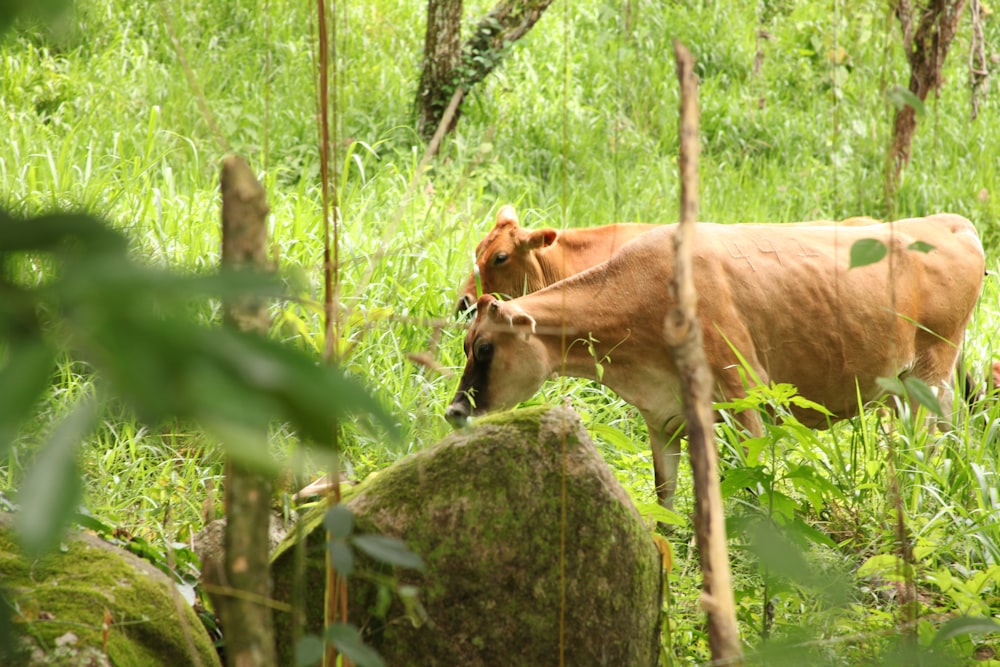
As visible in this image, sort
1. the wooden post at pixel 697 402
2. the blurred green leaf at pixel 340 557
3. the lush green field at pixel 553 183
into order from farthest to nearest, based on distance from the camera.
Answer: the lush green field at pixel 553 183
the blurred green leaf at pixel 340 557
the wooden post at pixel 697 402

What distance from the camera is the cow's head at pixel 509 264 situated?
5.86 meters

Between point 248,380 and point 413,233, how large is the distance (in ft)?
18.4

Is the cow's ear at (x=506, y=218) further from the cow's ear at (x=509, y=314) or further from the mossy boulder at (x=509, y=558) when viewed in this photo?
the mossy boulder at (x=509, y=558)

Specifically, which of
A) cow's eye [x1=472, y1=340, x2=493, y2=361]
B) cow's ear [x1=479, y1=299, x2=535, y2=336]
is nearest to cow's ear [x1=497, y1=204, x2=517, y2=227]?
cow's ear [x1=479, y1=299, x2=535, y2=336]

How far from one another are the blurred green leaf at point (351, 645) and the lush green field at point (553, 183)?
0.30 meters

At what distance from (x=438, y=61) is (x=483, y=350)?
4571 millimetres

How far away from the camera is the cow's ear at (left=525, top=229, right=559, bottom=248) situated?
228 inches

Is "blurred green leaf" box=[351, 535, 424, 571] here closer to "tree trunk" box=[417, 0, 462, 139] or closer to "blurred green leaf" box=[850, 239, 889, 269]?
"blurred green leaf" box=[850, 239, 889, 269]

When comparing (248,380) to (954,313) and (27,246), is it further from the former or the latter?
(954,313)

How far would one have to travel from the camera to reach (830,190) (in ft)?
27.9

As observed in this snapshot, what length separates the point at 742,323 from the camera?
14.9 feet

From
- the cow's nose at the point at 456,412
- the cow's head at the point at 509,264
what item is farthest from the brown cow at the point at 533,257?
the cow's nose at the point at 456,412

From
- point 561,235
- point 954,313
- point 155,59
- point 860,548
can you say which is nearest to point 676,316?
point 860,548

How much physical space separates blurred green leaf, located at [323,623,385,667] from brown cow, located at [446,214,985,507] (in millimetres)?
2694
